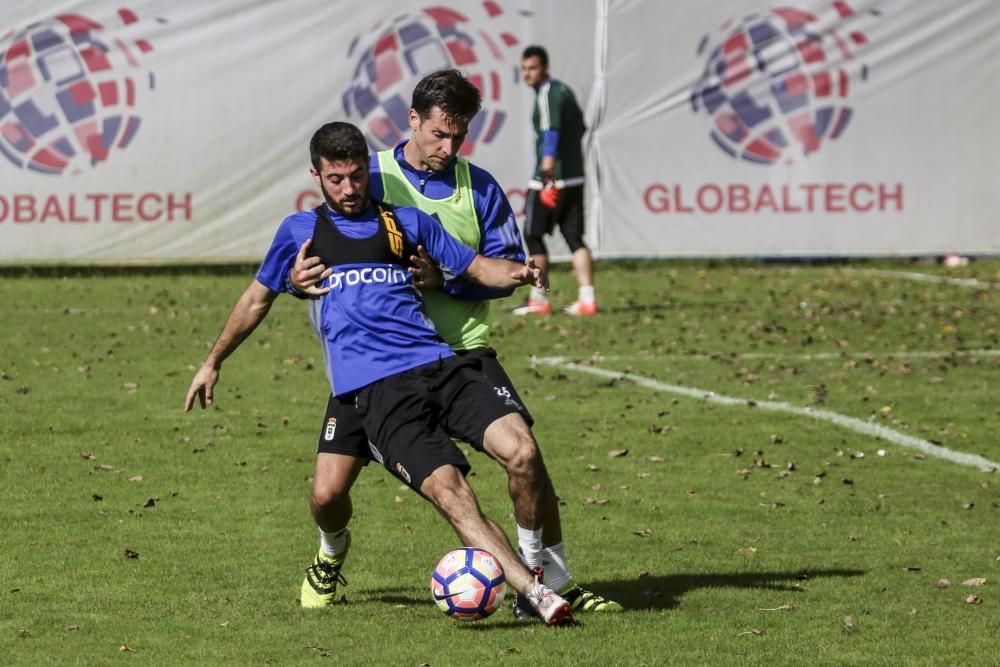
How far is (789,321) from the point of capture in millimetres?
17125

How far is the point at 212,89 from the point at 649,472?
1284 centimetres

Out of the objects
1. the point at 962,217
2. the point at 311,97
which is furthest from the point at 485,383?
the point at 962,217

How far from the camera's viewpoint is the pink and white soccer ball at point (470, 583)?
634 centimetres

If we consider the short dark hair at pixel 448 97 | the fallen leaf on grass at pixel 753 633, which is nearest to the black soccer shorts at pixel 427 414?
the short dark hair at pixel 448 97

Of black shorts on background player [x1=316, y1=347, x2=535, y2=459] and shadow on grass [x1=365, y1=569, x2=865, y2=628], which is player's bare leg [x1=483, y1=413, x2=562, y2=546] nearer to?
black shorts on background player [x1=316, y1=347, x2=535, y2=459]

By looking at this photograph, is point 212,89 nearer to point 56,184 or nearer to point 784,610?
point 56,184

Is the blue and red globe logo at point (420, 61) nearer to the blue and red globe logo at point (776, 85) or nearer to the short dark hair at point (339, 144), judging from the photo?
the blue and red globe logo at point (776, 85)

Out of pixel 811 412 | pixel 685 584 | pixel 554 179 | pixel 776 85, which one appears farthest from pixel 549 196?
pixel 685 584

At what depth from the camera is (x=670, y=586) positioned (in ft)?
24.4

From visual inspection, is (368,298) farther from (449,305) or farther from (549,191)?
(549,191)

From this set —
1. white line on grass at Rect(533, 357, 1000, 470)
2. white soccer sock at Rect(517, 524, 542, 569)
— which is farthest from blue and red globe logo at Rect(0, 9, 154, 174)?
white soccer sock at Rect(517, 524, 542, 569)

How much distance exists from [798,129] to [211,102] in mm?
7383

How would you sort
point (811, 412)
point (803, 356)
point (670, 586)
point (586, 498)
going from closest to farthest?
point (670, 586) < point (586, 498) < point (811, 412) < point (803, 356)

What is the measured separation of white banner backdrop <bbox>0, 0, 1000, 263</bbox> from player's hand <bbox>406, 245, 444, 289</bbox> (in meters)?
14.8
